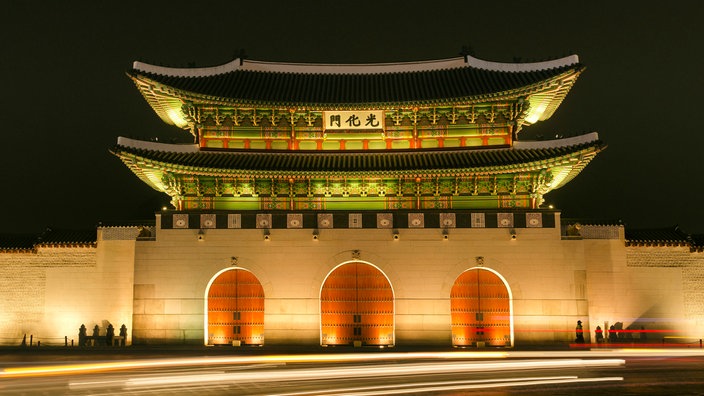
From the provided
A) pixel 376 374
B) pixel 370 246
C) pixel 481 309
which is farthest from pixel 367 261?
pixel 376 374

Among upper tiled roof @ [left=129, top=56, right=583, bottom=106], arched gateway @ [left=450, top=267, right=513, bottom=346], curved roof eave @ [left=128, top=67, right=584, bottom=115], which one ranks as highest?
upper tiled roof @ [left=129, top=56, right=583, bottom=106]

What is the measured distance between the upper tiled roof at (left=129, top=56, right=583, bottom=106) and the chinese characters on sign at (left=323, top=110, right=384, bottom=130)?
1.66 feet

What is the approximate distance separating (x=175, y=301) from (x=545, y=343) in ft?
45.5

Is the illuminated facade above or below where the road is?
above

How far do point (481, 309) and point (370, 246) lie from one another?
482 centimetres

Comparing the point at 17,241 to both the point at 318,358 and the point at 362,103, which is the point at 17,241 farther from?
the point at 362,103

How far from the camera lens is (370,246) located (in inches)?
945

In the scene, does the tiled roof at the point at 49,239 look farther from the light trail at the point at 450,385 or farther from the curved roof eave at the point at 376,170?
the light trail at the point at 450,385

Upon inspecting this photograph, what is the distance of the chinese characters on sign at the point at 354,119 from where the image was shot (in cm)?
2511

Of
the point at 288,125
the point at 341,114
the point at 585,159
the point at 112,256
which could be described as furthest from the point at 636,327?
the point at 112,256

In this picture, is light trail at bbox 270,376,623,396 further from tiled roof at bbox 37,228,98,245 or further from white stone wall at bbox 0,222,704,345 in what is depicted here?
tiled roof at bbox 37,228,98,245

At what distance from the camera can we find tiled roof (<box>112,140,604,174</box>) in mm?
23391

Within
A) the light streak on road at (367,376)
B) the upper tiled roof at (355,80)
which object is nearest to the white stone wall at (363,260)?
the upper tiled roof at (355,80)

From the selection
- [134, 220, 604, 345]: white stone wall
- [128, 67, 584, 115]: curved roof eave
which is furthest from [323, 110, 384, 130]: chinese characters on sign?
[134, 220, 604, 345]: white stone wall
